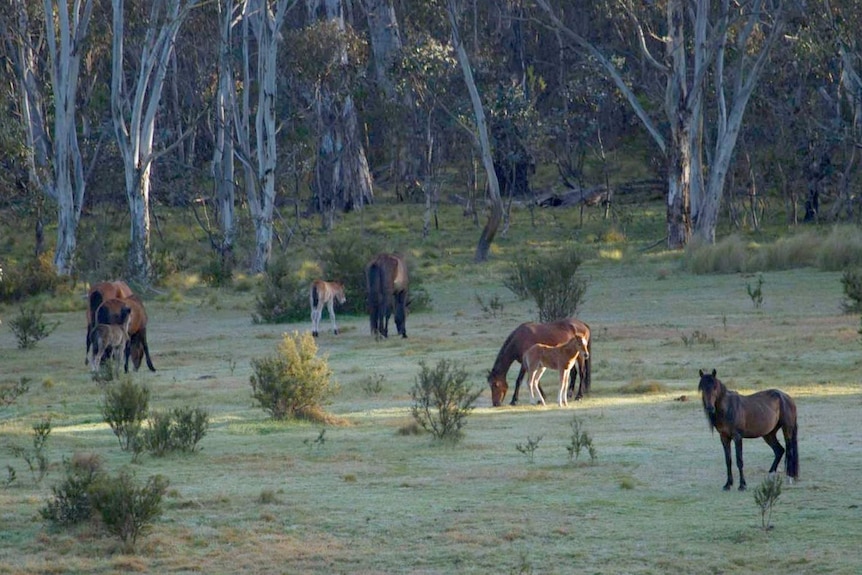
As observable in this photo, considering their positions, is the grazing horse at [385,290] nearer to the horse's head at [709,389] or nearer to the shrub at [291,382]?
the shrub at [291,382]

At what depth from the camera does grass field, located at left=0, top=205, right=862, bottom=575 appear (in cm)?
880

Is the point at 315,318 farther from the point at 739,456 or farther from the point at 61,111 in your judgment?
the point at 739,456

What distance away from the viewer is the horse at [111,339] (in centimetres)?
1856

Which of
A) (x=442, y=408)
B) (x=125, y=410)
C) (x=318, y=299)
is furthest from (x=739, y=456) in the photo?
(x=318, y=299)

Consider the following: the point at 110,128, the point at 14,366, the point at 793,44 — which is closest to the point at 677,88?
the point at 793,44

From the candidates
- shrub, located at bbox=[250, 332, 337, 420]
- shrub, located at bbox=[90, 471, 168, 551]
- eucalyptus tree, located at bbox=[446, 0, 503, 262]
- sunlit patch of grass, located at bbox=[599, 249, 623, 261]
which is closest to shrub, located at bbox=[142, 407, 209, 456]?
shrub, located at bbox=[250, 332, 337, 420]

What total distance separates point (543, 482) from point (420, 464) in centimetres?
147

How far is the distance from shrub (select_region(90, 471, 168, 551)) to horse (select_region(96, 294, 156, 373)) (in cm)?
1015

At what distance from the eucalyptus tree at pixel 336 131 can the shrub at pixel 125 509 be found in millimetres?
33359

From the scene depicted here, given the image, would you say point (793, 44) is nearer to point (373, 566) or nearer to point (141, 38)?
point (141, 38)

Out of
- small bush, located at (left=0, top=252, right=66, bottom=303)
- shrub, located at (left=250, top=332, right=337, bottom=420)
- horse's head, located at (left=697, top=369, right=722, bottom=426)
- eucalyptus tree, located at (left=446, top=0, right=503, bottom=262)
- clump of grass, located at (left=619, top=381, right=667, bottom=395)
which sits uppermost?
eucalyptus tree, located at (left=446, top=0, right=503, bottom=262)

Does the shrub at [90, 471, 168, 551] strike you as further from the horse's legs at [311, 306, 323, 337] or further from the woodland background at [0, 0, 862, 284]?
the woodland background at [0, 0, 862, 284]

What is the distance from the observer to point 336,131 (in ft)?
162

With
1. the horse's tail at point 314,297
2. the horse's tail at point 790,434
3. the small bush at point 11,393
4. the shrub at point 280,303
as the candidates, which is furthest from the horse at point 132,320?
the horse's tail at point 790,434
